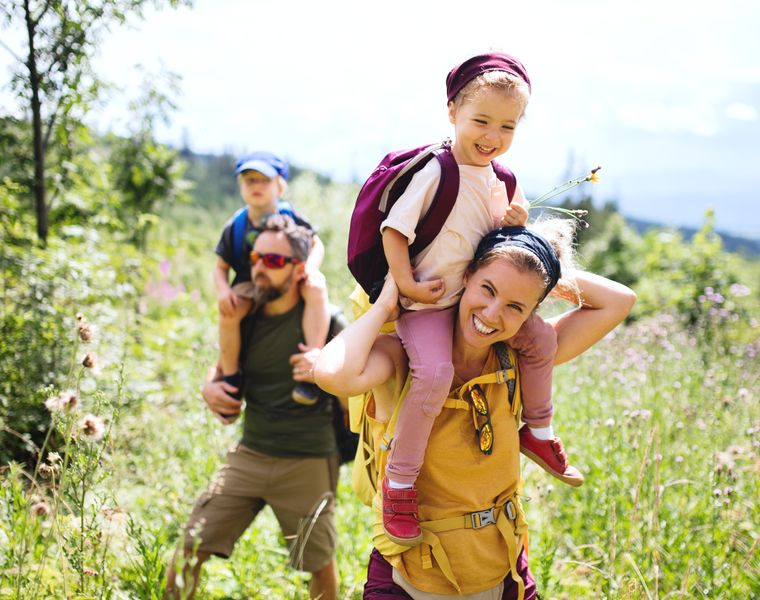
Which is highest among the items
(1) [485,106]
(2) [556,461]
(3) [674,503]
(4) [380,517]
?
(1) [485,106]

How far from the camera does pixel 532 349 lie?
202 cm

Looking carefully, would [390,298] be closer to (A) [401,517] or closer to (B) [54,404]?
(A) [401,517]

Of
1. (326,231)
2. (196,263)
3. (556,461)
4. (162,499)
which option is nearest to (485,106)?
(556,461)

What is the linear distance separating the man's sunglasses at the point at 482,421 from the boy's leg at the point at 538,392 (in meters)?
0.19

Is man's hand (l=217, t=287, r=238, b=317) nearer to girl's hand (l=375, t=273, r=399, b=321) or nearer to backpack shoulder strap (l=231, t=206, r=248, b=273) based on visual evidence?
→ backpack shoulder strap (l=231, t=206, r=248, b=273)

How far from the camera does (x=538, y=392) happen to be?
6.72ft

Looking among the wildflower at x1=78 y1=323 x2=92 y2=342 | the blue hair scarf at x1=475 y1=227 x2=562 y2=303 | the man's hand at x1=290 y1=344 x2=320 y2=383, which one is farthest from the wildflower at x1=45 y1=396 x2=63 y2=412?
the blue hair scarf at x1=475 y1=227 x2=562 y2=303

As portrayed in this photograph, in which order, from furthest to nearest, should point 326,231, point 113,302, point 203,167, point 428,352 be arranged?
point 203,167, point 326,231, point 113,302, point 428,352

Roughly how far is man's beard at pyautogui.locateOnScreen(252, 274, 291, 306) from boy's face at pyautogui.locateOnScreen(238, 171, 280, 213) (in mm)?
680

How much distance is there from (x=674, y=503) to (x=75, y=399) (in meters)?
3.33

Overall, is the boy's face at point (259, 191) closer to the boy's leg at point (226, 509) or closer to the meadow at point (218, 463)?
the meadow at point (218, 463)

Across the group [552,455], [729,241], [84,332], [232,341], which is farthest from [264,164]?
[729,241]

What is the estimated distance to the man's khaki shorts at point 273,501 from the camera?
2965mm

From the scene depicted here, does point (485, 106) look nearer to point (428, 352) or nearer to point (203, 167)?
point (428, 352)
